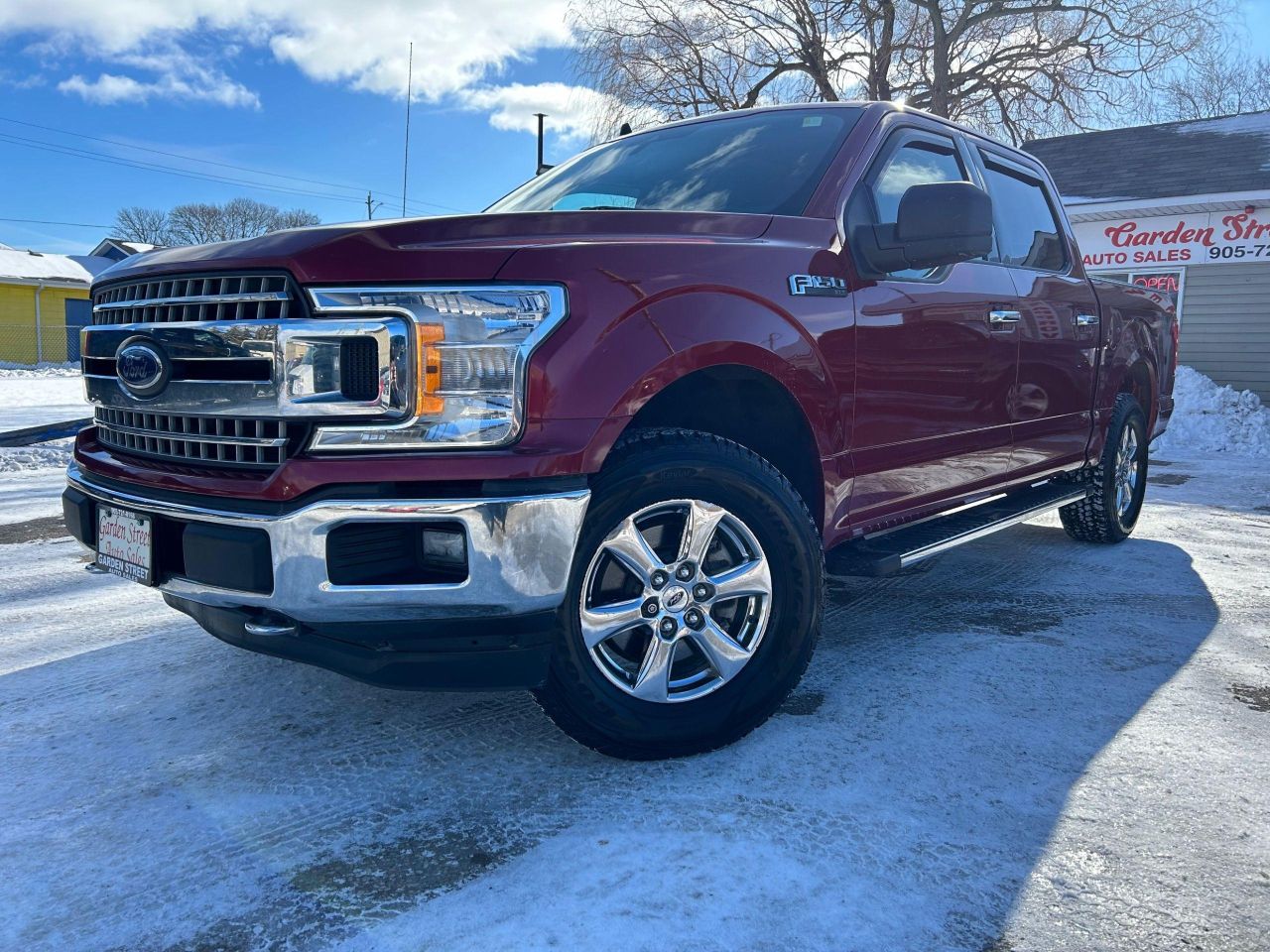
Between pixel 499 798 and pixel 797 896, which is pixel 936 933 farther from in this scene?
pixel 499 798

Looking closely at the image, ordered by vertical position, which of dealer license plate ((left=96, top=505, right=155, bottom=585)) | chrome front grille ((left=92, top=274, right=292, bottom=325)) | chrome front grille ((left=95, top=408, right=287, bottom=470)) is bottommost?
dealer license plate ((left=96, top=505, right=155, bottom=585))

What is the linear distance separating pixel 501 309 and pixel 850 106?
201 cm

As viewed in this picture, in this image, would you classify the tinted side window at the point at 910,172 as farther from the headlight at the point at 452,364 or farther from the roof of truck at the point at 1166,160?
the roof of truck at the point at 1166,160

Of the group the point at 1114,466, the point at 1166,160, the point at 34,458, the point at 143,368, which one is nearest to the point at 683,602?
the point at 143,368

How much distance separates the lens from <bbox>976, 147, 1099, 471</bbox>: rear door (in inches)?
162

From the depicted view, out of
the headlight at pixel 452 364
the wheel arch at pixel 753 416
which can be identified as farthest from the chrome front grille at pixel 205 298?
the wheel arch at pixel 753 416

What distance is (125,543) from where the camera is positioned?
2.52 meters

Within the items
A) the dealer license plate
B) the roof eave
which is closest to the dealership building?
the roof eave

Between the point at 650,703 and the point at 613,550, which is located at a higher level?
the point at 613,550

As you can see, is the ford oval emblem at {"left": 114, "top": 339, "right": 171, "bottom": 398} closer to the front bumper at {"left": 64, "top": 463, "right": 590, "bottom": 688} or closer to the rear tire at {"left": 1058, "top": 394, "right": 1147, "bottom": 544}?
the front bumper at {"left": 64, "top": 463, "right": 590, "bottom": 688}

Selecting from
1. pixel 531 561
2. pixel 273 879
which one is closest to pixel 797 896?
pixel 531 561

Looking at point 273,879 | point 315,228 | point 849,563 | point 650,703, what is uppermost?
point 315,228

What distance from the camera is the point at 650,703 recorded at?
248 cm

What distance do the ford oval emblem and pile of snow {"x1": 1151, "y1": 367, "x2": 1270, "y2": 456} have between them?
1136 cm
